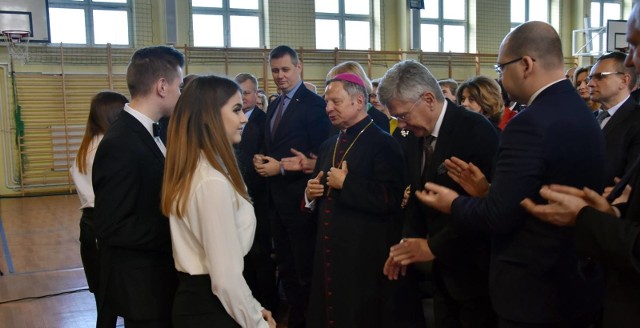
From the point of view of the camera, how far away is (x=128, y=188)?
2152 millimetres

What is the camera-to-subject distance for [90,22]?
37.6ft

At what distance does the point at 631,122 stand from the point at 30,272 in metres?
5.66

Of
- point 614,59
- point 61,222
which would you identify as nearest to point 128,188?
point 614,59

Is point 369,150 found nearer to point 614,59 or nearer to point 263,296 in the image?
point 263,296

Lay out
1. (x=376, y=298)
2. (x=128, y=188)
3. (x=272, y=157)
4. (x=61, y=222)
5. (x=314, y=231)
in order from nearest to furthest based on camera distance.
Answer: (x=128, y=188) → (x=376, y=298) → (x=314, y=231) → (x=272, y=157) → (x=61, y=222)

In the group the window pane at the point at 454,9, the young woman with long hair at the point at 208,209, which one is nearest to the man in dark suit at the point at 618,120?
the young woman with long hair at the point at 208,209

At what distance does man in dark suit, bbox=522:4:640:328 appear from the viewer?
140 centimetres

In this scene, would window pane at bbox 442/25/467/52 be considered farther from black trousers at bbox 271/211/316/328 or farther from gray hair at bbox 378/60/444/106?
gray hair at bbox 378/60/444/106

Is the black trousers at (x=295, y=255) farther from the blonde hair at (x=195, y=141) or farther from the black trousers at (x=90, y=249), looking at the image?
the blonde hair at (x=195, y=141)

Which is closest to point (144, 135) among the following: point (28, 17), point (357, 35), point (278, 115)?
point (278, 115)

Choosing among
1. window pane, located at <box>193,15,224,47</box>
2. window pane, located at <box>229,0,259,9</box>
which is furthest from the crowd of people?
window pane, located at <box>229,0,259,9</box>

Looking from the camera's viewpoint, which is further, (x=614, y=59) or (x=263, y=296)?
(x=263, y=296)

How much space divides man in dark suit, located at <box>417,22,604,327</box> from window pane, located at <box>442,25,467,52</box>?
42.4 feet

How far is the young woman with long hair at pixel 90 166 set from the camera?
3264mm
